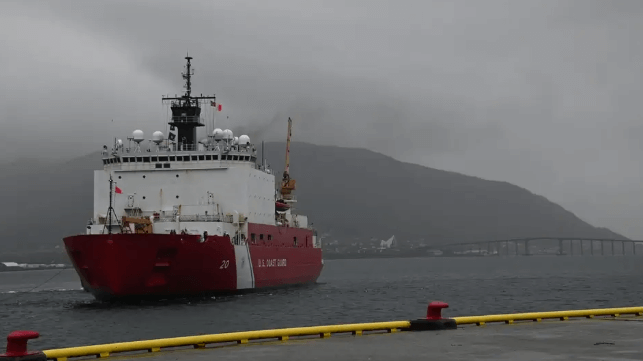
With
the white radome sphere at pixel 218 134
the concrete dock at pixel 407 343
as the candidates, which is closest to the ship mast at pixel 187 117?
the white radome sphere at pixel 218 134

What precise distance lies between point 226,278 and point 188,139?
12.3 metres

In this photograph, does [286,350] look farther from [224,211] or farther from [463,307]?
[224,211]

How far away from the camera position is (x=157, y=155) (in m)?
48.0

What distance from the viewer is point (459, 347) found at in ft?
49.5

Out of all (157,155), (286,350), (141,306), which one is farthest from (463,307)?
(286,350)

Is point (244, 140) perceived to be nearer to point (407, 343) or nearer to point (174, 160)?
point (174, 160)

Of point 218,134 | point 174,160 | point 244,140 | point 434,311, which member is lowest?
point 434,311

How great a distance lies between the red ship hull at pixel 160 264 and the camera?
1490 inches

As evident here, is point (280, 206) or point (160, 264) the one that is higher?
point (280, 206)

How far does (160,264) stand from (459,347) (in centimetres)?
2577

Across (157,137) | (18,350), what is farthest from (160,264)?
(18,350)

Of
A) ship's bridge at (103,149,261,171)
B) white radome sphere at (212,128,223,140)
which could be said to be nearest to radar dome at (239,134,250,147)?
white radome sphere at (212,128,223,140)

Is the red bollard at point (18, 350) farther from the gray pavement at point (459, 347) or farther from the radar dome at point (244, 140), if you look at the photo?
the radar dome at point (244, 140)


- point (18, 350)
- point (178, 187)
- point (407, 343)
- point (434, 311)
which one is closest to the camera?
point (18, 350)
